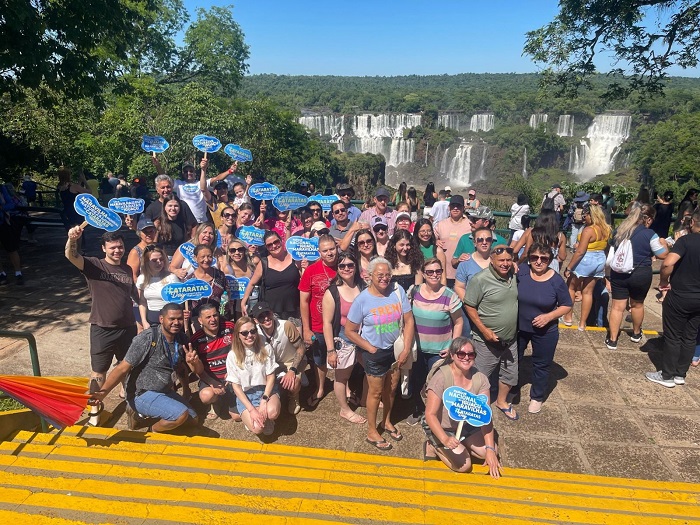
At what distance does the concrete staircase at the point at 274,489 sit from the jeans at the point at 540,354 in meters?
1.05

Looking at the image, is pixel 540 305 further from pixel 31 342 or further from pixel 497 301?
pixel 31 342

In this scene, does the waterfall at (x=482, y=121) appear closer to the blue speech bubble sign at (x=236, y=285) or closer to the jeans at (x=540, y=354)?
the jeans at (x=540, y=354)

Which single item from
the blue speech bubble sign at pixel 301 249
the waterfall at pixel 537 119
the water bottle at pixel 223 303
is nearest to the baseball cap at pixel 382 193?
the blue speech bubble sign at pixel 301 249

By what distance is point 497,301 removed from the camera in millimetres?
4090

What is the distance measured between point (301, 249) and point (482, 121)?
106785 millimetres

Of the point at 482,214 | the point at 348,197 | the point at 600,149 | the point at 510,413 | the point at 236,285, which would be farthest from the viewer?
the point at 600,149

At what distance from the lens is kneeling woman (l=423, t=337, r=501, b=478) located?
3.41 meters

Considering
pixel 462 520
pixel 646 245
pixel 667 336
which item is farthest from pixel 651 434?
pixel 462 520

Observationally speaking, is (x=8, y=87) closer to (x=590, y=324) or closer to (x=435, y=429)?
(x=435, y=429)

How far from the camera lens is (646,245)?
5.23 meters

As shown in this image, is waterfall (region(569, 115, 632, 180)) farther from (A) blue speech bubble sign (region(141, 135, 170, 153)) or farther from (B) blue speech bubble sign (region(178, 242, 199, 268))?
(B) blue speech bubble sign (region(178, 242, 199, 268))

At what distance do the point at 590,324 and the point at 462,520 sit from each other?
483cm

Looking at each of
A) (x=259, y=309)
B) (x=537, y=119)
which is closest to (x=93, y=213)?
(x=259, y=309)

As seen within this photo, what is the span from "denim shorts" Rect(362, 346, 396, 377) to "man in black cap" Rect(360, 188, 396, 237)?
8.71ft
